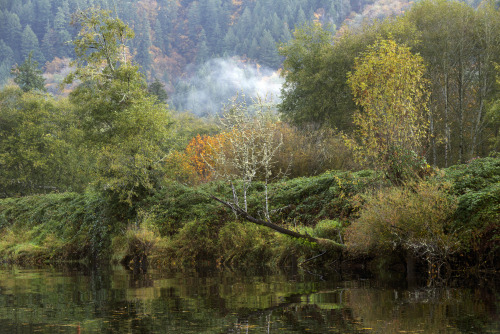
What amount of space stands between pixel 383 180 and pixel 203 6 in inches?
6873

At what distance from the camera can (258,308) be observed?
7641 mm

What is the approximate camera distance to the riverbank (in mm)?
12422

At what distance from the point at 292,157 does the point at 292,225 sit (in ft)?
25.8

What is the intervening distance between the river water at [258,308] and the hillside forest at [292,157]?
8.86 feet

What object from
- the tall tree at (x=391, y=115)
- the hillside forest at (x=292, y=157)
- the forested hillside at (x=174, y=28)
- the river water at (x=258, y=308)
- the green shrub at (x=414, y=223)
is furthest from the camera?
the forested hillside at (x=174, y=28)

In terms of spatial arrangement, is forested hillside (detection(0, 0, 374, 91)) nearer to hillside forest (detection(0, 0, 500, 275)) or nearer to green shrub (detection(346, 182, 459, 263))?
hillside forest (detection(0, 0, 500, 275))

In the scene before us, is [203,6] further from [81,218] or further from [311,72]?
[81,218]

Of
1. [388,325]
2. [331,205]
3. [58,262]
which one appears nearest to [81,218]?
[58,262]

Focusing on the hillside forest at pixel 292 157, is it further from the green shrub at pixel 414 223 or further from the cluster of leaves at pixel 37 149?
the cluster of leaves at pixel 37 149

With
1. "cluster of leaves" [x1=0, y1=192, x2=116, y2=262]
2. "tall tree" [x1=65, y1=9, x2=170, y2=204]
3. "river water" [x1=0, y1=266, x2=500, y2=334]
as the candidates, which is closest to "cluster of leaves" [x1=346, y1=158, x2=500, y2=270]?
"river water" [x1=0, y1=266, x2=500, y2=334]

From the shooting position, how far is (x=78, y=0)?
551 feet

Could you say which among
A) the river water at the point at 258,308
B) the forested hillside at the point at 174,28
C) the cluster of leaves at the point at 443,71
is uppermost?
the forested hillside at the point at 174,28

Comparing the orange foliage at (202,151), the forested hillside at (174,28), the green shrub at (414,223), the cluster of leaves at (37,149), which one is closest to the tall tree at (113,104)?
the orange foliage at (202,151)

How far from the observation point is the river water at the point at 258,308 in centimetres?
607
